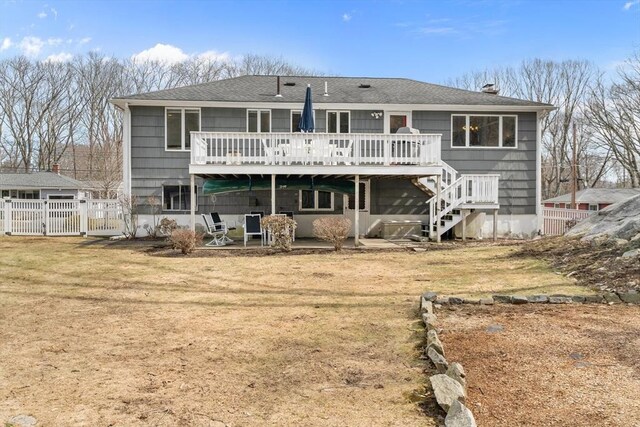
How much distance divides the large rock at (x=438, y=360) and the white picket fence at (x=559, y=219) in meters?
12.3

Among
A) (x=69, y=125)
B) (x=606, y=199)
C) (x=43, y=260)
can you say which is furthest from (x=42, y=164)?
(x=606, y=199)

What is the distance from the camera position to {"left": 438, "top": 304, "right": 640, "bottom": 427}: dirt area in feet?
9.82

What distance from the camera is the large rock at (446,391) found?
3.04 meters

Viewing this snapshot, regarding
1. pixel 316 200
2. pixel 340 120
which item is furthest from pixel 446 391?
pixel 340 120

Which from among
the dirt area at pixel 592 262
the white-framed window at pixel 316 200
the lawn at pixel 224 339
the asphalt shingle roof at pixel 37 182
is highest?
the asphalt shingle roof at pixel 37 182

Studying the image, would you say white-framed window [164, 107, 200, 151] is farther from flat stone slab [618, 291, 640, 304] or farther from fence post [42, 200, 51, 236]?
flat stone slab [618, 291, 640, 304]

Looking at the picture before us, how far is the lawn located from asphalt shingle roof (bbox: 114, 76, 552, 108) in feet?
25.9

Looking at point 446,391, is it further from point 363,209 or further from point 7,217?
point 7,217

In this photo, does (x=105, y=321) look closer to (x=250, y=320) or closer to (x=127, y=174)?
(x=250, y=320)

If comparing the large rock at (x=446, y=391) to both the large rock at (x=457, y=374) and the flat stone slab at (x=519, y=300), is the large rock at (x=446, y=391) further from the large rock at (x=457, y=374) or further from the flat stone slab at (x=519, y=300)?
the flat stone slab at (x=519, y=300)

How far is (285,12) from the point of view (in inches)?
870

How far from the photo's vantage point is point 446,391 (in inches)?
125

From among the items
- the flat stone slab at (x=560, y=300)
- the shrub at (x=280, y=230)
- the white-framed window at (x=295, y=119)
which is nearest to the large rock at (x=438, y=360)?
the flat stone slab at (x=560, y=300)

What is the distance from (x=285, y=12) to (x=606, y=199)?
84.1ft
